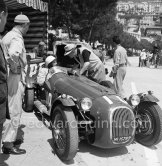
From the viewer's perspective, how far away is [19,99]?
15.9 feet

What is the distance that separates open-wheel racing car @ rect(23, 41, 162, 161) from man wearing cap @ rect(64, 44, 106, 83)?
3.12 ft

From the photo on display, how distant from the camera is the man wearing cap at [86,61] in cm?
680

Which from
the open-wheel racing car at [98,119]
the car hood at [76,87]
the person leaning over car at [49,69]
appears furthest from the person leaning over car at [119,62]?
the open-wheel racing car at [98,119]

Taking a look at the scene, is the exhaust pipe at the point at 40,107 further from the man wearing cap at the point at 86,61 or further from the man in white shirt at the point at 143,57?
the man in white shirt at the point at 143,57

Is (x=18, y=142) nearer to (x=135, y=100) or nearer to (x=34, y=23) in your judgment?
(x=135, y=100)

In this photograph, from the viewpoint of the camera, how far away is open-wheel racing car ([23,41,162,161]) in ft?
15.9

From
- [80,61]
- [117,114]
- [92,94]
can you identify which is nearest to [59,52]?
[80,61]

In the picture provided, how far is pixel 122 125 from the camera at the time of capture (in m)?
4.94

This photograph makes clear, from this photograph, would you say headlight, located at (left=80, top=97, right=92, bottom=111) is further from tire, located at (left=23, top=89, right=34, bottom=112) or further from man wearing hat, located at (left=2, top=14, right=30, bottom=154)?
tire, located at (left=23, top=89, right=34, bottom=112)

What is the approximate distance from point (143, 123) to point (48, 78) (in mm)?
2153

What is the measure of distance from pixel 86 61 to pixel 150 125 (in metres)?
2.12

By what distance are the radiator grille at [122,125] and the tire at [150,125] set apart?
648 mm

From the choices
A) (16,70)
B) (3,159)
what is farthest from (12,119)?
(16,70)

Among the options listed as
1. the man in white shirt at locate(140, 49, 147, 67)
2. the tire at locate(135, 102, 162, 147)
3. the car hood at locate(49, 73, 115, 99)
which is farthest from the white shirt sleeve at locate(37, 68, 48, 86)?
the man in white shirt at locate(140, 49, 147, 67)
